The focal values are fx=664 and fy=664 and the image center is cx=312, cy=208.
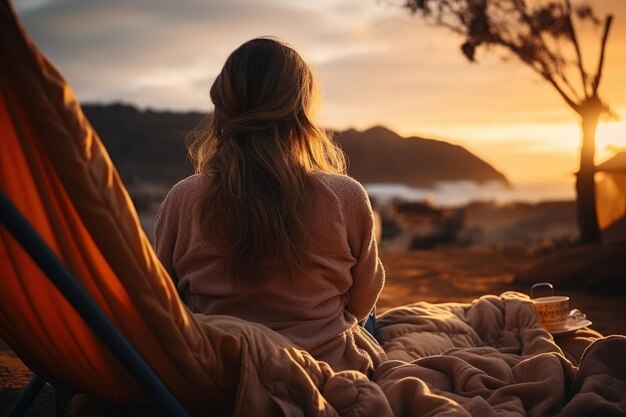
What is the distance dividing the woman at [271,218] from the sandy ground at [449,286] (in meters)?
1.33

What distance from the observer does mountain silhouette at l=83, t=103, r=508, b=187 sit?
3972 centimetres

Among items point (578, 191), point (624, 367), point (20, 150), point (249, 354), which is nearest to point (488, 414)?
point (624, 367)

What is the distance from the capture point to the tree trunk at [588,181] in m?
10.4

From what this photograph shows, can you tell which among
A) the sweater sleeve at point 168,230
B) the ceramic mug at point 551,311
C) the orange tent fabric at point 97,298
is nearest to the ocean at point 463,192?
the ceramic mug at point 551,311

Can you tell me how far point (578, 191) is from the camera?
34.6 ft

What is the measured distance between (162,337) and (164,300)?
0.34ft

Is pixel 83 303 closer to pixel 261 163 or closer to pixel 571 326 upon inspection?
pixel 261 163

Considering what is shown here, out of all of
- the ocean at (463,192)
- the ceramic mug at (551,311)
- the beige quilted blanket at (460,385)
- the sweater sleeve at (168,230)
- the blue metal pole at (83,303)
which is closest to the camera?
the blue metal pole at (83,303)

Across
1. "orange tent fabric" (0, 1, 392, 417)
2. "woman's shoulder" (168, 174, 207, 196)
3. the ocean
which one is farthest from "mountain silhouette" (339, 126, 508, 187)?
"orange tent fabric" (0, 1, 392, 417)

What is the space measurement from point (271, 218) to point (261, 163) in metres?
0.19

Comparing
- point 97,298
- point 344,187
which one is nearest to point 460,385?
point 344,187

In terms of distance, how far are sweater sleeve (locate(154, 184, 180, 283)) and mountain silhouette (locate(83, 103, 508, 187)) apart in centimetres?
2639

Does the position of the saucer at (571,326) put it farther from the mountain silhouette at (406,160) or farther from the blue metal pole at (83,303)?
the mountain silhouette at (406,160)

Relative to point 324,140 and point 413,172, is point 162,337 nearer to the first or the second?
point 324,140
